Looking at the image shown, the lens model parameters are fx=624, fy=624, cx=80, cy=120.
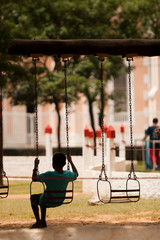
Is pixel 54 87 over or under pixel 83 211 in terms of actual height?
over

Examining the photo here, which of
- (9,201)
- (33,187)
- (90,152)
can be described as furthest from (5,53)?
(33,187)

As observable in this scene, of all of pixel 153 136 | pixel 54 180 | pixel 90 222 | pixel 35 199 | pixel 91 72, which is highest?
pixel 91 72

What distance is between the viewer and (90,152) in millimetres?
15711

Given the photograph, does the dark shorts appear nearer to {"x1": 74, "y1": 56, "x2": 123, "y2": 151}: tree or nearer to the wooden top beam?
the wooden top beam

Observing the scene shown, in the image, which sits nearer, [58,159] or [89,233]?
[89,233]

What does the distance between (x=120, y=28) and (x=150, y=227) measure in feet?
60.6

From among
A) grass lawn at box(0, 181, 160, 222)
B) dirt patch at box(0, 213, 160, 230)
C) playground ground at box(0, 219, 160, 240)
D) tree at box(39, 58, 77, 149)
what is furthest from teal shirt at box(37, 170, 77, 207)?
tree at box(39, 58, 77, 149)

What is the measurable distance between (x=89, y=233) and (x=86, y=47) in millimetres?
3157

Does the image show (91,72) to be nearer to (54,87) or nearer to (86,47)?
(54,87)

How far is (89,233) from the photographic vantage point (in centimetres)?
886

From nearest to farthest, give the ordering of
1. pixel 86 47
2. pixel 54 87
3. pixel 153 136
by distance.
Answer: pixel 86 47 → pixel 153 136 → pixel 54 87

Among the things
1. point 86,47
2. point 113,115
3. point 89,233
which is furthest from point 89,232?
point 113,115

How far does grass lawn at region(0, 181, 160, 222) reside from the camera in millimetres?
11273

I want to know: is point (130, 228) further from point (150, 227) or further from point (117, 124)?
point (117, 124)
